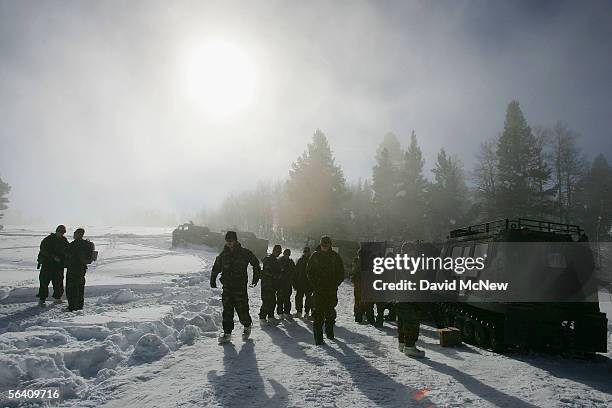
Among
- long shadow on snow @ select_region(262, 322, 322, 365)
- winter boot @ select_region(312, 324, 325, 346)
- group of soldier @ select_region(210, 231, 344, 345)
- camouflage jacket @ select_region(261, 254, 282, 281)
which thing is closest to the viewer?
long shadow on snow @ select_region(262, 322, 322, 365)

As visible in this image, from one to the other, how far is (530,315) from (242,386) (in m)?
5.63

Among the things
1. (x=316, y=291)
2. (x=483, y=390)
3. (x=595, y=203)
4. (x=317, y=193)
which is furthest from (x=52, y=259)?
(x=595, y=203)

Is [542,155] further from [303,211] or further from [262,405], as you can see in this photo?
[262,405]

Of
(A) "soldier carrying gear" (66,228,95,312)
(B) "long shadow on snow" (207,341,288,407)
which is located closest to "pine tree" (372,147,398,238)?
(A) "soldier carrying gear" (66,228,95,312)

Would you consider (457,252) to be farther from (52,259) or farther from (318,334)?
(52,259)

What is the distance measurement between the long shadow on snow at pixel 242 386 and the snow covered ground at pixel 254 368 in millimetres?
13

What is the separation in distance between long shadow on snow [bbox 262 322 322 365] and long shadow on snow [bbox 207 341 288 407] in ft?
2.76

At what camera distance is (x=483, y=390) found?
15.7 feet

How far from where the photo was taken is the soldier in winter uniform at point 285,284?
1020 centimetres

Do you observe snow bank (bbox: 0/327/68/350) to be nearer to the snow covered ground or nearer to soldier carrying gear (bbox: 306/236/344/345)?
the snow covered ground

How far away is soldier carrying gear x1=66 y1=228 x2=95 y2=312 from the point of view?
359 inches

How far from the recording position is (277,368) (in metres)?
5.45

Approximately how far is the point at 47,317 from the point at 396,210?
36.0 metres

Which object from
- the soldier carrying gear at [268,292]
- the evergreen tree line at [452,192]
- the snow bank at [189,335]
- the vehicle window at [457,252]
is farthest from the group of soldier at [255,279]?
the evergreen tree line at [452,192]
